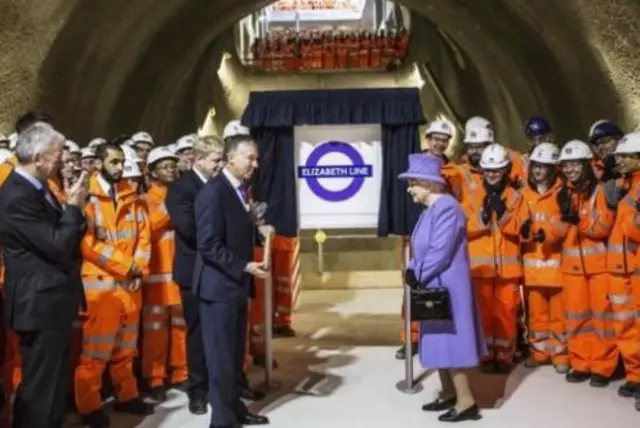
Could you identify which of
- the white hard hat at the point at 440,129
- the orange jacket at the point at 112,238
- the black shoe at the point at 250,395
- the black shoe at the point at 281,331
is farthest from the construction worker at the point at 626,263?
the black shoe at the point at 281,331

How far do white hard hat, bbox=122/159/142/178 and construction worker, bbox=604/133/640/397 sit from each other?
3034mm

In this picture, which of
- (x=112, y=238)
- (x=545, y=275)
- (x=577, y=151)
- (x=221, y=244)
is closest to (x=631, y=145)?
(x=577, y=151)

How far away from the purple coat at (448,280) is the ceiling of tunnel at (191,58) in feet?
9.01

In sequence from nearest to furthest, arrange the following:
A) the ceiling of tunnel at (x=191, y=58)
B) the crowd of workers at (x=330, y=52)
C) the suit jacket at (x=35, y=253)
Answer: the suit jacket at (x=35, y=253)
the ceiling of tunnel at (x=191, y=58)
the crowd of workers at (x=330, y=52)

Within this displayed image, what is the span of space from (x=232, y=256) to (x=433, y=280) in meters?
1.24

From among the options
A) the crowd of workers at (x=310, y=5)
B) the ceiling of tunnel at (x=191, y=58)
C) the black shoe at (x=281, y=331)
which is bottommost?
the black shoe at (x=281, y=331)

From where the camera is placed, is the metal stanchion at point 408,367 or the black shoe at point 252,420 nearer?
the black shoe at point 252,420

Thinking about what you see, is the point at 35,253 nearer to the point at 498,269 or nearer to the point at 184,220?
the point at 184,220

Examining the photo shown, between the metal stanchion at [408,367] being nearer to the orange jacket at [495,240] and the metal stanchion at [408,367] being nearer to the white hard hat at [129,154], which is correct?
the orange jacket at [495,240]

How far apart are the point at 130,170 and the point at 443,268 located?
2006 millimetres

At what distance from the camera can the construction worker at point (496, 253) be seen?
7039 mm

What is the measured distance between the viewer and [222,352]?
5.49 metres

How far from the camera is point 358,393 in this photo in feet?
21.9

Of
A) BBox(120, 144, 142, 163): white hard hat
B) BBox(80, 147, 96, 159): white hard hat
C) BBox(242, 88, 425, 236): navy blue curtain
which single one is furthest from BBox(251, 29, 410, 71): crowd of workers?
BBox(120, 144, 142, 163): white hard hat
